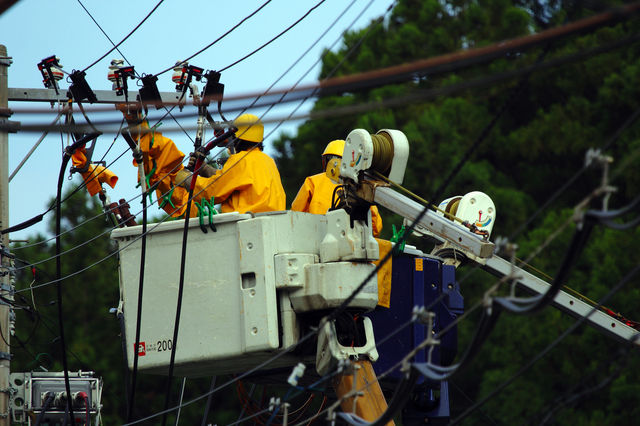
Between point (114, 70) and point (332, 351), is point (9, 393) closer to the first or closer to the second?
point (114, 70)

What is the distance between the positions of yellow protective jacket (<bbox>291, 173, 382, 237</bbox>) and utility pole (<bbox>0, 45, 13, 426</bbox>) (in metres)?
2.50

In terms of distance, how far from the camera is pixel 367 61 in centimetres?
2122

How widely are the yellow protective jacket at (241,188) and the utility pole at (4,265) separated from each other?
2.05m

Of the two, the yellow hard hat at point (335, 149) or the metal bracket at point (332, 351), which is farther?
the yellow hard hat at point (335, 149)

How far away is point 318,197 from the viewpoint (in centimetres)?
731

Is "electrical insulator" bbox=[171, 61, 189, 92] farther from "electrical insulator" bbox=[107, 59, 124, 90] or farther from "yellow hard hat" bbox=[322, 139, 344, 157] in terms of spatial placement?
"yellow hard hat" bbox=[322, 139, 344, 157]

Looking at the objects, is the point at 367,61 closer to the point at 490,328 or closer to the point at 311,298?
the point at 311,298

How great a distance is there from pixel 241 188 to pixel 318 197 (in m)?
1.08

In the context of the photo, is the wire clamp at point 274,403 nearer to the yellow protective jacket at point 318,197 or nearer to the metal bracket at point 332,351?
the metal bracket at point 332,351

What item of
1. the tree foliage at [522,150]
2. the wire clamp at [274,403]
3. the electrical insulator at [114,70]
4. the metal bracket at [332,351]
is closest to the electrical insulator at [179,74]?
the electrical insulator at [114,70]

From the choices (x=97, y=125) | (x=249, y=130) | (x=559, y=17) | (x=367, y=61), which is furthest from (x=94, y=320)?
(x=97, y=125)

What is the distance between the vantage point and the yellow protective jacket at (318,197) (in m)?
7.27

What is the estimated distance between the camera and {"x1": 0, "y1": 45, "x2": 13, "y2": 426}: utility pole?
7523mm

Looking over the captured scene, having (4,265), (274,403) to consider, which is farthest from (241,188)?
(4,265)
